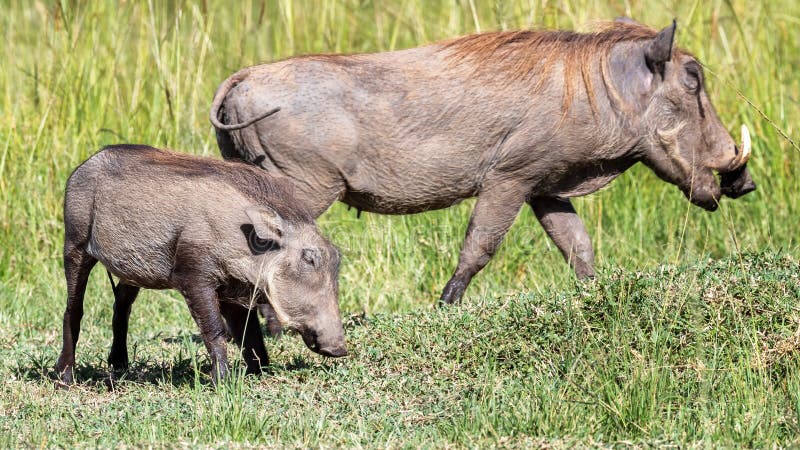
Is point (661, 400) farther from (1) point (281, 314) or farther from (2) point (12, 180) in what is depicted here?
(2) point (12, 180)

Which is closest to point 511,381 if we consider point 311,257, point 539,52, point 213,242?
point 311,257

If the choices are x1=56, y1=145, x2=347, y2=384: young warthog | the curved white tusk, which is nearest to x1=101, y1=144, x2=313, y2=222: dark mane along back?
x1=56, y1=145, x2=347, y2=384: young warthog

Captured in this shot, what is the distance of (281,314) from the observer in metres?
4.33

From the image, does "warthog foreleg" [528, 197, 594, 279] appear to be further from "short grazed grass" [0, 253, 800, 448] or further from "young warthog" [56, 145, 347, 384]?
"young warthog" [56, 145, 347, 384]

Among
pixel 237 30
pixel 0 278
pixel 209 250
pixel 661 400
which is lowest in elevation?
pixel 0 278

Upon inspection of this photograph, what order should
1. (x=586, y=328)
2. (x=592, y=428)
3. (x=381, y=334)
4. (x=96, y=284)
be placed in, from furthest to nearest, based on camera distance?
1. (x=96, y=284)
2. (x=381, y=334)
3. (x=586, y=328)
4. (x=592, y=428)

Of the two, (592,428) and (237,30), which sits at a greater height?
(237,30)

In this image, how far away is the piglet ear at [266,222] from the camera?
13.8 ft

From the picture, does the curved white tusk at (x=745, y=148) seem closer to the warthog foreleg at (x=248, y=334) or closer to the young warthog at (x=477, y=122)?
the young warthog at (x=477, y=122)

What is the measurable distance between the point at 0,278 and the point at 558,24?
11.8 feet

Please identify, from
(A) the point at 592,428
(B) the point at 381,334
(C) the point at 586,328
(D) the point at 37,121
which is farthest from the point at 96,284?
(A) the point at 592,428

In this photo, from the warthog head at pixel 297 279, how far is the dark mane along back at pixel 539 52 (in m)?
1.42

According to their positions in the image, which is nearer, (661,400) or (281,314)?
(661,400)

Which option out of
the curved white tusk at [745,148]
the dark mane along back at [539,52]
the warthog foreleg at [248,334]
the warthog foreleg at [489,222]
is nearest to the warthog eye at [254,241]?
the warthog foreleg at [248,334]
